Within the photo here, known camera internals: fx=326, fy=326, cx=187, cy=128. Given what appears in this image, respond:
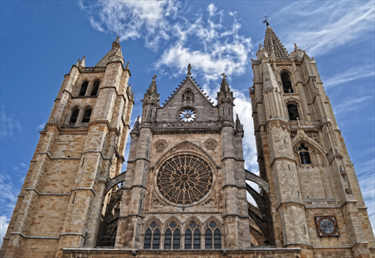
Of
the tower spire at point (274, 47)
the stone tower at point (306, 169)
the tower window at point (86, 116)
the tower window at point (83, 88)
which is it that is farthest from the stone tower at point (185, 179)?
the tower spire at point (274, 47)

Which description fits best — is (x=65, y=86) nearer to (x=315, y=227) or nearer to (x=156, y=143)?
(x=156, y=143)

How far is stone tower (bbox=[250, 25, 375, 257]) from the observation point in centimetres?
1914

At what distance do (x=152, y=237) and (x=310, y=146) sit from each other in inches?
517

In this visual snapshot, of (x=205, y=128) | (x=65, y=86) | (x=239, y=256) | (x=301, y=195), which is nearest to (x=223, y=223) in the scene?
(x=239, y=256)

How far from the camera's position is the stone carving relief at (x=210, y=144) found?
77.5ft

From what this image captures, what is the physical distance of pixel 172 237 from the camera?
19.9 m

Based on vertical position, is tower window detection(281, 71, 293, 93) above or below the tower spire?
below

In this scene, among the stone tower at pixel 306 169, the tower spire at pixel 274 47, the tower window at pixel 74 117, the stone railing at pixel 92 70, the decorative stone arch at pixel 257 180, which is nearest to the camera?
the stone tower at pixel 306 169

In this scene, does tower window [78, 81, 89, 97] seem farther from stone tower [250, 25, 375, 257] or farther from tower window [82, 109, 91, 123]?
stone tower [250, 25, 375, 257]

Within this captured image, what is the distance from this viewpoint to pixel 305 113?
2658 cm

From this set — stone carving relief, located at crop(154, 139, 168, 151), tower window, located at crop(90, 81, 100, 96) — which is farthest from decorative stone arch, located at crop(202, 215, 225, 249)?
tower window, located at crop(90, 81, 100, 96)

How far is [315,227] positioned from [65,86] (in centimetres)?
2327

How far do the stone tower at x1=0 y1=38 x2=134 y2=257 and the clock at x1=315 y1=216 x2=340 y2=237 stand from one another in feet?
46.1

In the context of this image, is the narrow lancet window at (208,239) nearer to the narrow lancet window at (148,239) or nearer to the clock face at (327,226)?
the narrow lancet window at (148,239)
